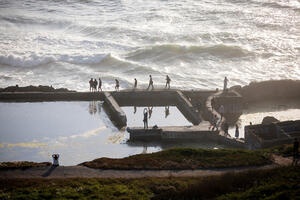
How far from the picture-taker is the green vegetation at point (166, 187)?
26.5 metres

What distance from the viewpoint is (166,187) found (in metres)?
28.5

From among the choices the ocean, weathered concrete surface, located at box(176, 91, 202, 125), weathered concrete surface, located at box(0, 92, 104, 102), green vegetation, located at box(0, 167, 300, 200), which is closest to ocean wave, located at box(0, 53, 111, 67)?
the ocean

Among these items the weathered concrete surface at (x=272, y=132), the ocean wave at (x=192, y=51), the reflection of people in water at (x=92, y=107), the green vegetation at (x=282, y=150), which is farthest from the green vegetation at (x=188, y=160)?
the ocean wave at (x=192, y=51)

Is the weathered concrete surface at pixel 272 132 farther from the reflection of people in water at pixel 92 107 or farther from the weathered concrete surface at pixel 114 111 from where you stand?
the reflection of people in water at pixel 92 107

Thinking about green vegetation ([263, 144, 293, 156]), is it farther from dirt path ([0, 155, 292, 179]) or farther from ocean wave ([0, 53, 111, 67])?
ocean wave ([0, 53, 111, 67])

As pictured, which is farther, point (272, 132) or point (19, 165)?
point (272, 132)

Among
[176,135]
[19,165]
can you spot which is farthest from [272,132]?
[19,165]

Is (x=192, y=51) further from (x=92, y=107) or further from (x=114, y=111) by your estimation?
(x=114, y=111)

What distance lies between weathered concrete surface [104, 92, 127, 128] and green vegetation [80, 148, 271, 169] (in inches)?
355

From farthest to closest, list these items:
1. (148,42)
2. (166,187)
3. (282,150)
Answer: (148,42), (282,150), (166,187)

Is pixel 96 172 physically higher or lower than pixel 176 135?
lower

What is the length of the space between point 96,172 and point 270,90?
2646 centimetres

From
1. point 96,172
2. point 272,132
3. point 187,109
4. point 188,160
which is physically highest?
point 187,109

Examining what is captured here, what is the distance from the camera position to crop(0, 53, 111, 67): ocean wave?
234ft
